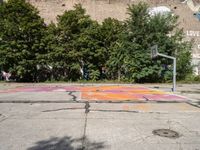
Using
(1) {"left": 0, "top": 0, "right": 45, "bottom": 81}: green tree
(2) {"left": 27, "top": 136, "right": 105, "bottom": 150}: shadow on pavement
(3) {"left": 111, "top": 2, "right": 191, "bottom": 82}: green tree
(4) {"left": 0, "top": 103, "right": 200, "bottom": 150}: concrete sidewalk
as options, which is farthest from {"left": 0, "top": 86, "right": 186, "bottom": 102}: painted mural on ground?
(3) {"left": 111, "top": 2, "right": 191, "bottom": 82}: green tree

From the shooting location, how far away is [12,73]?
29.7 meters

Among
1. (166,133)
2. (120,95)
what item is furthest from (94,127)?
(120,95)

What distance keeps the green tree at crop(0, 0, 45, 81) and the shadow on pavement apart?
2212cm

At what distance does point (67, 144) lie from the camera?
21.1 feet

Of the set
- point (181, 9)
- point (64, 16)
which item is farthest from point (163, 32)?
point (181, 9)

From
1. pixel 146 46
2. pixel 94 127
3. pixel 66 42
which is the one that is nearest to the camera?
pixel 94 127

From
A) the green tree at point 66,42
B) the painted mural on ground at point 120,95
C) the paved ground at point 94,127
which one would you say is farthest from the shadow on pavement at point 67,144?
the green tree at point 66,42

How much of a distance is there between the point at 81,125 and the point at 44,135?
140 cm

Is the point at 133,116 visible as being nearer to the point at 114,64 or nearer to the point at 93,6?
the point at 114,64

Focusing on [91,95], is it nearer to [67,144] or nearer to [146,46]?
[67,144]

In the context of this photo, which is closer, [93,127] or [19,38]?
[93,127]

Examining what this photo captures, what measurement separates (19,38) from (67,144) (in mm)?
23837

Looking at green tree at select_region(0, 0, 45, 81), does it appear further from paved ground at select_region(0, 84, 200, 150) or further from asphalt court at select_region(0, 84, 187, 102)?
paved ground at select_region(0, 84, 200, 150)

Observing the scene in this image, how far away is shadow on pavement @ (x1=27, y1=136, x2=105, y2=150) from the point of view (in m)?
6.15
